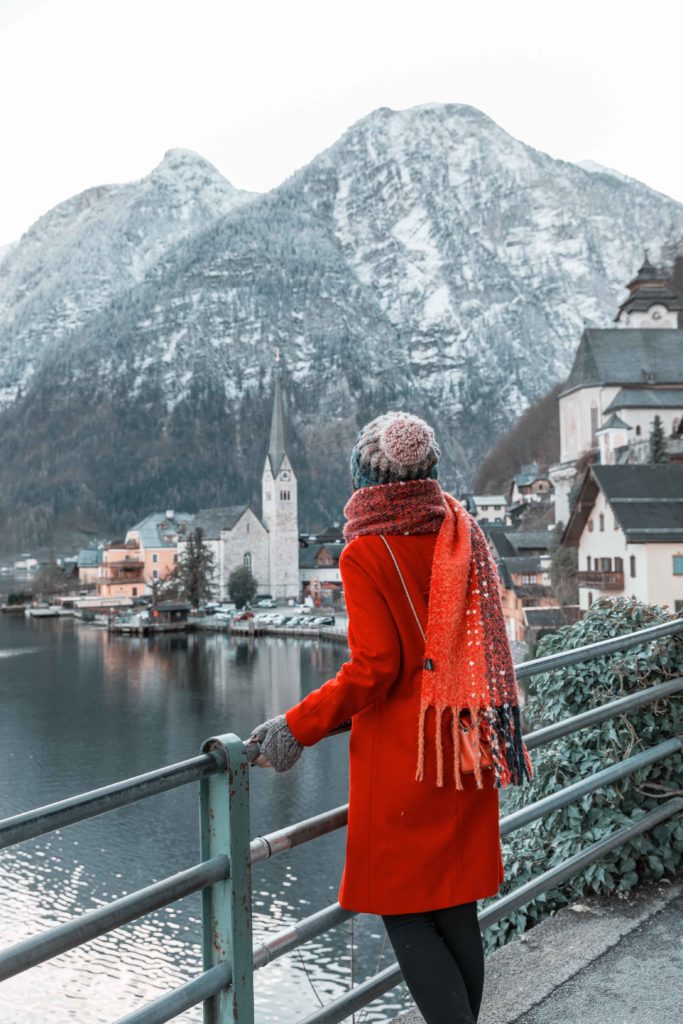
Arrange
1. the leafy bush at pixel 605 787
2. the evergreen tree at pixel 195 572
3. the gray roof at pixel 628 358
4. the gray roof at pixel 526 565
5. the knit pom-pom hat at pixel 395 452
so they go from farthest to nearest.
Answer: the evergreen tree at pixel 195 572
the gray roof at pixel 628 358
the gray roof at pixel 526 565
the leafy bush at pixel 605 787
the knit pom-pom hat at pixel 395 452

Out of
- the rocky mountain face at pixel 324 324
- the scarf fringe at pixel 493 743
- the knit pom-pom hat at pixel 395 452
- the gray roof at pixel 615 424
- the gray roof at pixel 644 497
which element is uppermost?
the rocky mountain face at pixel 324 324

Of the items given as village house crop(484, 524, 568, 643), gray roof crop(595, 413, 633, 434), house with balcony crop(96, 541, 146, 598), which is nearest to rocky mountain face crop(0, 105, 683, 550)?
house with balcony crop(96, 541, 146, 598)

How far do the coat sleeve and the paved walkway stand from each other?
0.99 meters

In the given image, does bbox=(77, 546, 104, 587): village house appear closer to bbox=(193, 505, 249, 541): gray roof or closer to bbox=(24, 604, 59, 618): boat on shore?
bbox=(24, 604, 59, 618): boat on shore

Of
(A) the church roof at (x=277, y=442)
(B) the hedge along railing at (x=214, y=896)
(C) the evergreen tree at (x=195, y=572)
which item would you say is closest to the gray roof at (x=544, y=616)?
(B) the hedge along railing at (x=214, y=896)

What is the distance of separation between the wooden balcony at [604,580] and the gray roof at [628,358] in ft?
75.2

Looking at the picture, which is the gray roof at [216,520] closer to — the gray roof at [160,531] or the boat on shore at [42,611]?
the gray roof at [160,531]

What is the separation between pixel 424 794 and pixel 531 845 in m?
1.71

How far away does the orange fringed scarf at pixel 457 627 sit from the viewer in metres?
1.62

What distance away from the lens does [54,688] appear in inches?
1355

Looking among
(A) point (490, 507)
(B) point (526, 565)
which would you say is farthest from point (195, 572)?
(B) point (526, 565)

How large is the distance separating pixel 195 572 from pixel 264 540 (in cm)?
793

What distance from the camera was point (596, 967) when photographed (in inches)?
95.0

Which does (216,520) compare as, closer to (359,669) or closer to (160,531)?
(160,531)
